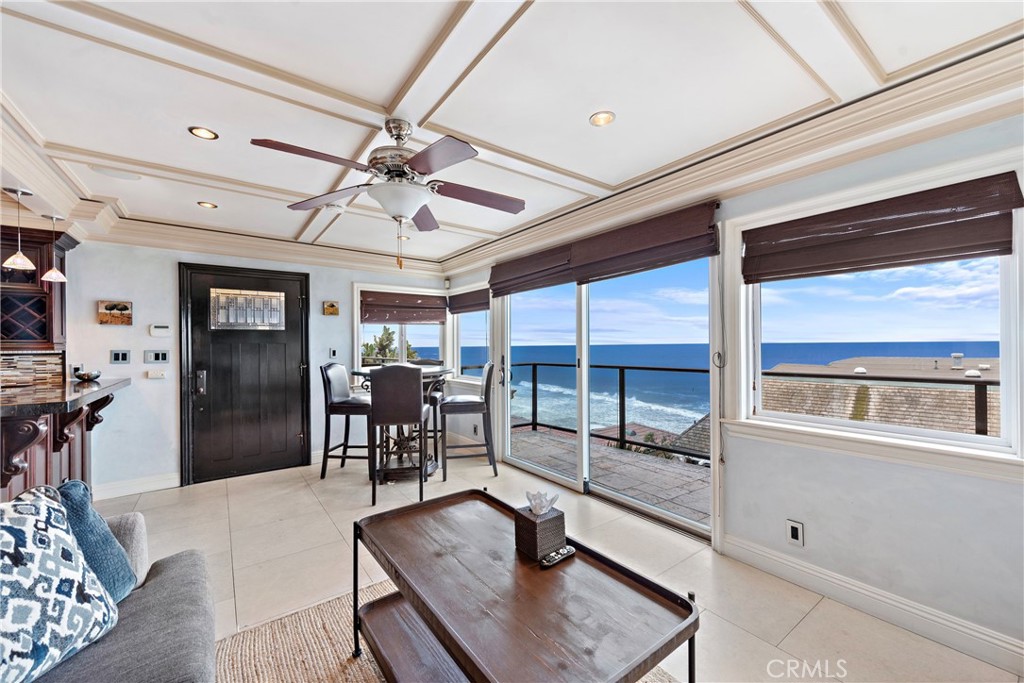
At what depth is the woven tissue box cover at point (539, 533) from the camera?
1.61 m

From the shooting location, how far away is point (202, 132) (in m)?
2.09

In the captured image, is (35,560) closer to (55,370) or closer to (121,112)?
(121,112)

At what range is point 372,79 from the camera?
1690 millimetres

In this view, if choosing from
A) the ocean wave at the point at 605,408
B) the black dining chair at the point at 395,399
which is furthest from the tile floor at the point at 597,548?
the ocean wave at the point at 605,408

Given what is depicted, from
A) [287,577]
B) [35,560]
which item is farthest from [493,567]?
[287,577]

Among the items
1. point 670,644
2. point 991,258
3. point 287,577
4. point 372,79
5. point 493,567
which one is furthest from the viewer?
point 287,577

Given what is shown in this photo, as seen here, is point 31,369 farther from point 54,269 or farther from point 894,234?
point 894,234

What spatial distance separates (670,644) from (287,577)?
218cm

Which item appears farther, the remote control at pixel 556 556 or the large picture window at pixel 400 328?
the large picture window at pixel 400 328

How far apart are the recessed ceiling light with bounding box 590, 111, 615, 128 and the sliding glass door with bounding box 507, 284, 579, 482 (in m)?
1.82

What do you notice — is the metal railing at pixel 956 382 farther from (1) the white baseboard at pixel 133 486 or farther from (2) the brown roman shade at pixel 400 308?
(1) the white baseboard at pixel 133 486

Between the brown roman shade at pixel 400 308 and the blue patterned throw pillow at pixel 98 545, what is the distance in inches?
140

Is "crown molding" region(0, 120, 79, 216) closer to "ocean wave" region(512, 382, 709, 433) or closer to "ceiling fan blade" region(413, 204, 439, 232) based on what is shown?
"ceiling fan blade" region(413, 204, 439, 232)

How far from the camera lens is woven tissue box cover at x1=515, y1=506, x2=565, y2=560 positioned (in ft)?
5.27
